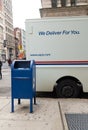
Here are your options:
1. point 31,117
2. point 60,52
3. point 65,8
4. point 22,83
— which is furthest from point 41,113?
point 65,8

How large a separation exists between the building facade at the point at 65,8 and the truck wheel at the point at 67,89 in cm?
1947

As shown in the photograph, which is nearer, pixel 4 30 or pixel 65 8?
pixel 65 8

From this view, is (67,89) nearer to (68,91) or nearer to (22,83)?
(68,91)

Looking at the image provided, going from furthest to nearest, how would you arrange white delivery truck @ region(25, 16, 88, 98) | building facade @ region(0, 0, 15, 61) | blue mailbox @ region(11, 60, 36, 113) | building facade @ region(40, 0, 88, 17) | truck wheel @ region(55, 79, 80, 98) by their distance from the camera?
building facade @ region(0, 0, 15, 61), building facade @ region(40, 0, 88, 17), truck wheel @ region(55, 79, 80, 98), white delivery truck @ region(25, 16, 88, 98), blue mailbox @ region(11, 60, 36, 113)

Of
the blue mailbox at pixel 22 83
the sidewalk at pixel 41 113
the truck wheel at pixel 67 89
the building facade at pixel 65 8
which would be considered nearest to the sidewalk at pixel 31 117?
the sidewalk at pixel 41 113

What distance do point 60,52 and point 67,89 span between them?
134 centimetres

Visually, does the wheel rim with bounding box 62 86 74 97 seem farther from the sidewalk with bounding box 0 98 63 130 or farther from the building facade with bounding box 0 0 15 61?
the building facade with bounding box 0 0 15 61

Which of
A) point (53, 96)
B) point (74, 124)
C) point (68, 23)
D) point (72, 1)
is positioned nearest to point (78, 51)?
point (68, 23)

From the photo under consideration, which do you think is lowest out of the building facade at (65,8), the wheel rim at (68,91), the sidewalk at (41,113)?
the sidewalk at (41,113)

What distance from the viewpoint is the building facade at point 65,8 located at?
95.5 ft

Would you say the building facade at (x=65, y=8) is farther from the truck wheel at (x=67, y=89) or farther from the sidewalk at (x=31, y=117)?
the sidewalk at (x=31, y=117)

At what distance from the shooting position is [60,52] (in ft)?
32.2

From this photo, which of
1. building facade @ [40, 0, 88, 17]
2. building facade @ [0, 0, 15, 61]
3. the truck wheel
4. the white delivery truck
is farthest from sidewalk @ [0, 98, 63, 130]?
building facade @ [0, 0, 15, 61]

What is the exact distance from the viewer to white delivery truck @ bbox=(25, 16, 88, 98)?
32.1 feet
